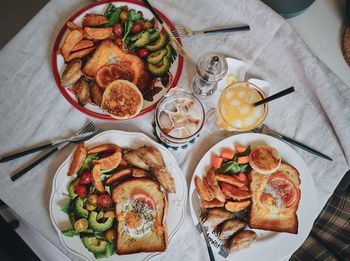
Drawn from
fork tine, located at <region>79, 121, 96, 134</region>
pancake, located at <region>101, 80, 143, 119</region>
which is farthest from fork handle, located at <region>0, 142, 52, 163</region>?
pancake, located at <region>101, 80, 143, 119</region>

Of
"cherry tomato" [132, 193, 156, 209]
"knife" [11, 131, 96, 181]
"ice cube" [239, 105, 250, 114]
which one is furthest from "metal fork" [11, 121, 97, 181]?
"ice cube" [239, 105, 250, 114]

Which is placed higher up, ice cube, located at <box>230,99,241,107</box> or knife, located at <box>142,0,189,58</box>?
knife, located at <box>142,0,189,58</box>

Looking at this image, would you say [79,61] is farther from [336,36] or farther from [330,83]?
[336,36]

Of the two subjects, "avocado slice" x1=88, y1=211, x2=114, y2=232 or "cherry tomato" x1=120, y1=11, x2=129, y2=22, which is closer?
"avocado slice" x1=88, y1=211, x2=114, y2=232

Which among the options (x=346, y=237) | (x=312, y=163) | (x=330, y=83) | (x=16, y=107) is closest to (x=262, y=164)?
(x=312, y=163)

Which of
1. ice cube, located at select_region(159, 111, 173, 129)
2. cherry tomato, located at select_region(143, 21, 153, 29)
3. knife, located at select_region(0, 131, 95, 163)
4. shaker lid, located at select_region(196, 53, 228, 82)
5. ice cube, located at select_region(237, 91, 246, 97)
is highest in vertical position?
cherry tomato, located at select_region(143, 21, 153, 29)

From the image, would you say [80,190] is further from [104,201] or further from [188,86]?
[188,86]

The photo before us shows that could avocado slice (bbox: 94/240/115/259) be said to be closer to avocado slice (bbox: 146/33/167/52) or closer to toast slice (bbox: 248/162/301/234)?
toast slice (bbox: 248/162/301/234)
